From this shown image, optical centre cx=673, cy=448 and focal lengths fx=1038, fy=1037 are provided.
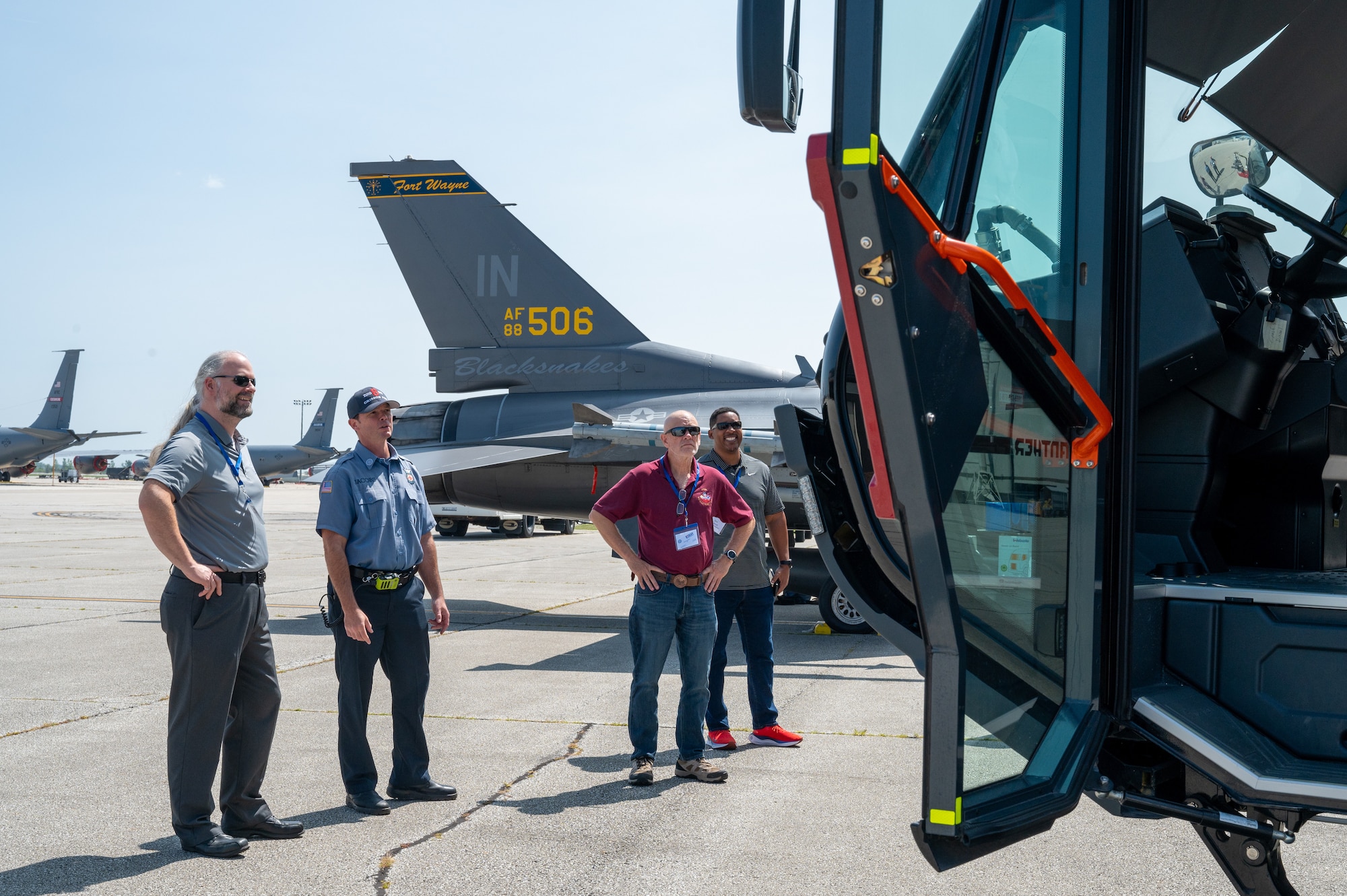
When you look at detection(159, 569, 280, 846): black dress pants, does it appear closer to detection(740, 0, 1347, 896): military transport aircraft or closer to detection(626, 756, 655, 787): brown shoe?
detection(626, 756, 655, 787): brown shoe

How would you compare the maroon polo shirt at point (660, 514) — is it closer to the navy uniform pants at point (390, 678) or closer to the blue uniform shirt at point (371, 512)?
the blue uniform shirt at point (371, 512)

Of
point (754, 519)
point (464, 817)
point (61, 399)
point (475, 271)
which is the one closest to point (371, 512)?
point (464, 817)

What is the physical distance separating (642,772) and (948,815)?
2.90 metres

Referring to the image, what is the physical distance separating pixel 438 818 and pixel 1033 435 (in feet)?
10.2

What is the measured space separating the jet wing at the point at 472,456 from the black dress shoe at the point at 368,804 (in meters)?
6.91

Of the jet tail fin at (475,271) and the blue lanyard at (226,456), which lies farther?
the jet tail fin at (475,271)

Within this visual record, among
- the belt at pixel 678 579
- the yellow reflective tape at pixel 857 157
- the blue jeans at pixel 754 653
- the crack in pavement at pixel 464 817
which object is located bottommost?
the crack in pavement at pixel 464 817

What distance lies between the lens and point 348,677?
4.57m

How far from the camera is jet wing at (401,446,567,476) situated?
445 inches

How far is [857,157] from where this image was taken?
6.79 feet

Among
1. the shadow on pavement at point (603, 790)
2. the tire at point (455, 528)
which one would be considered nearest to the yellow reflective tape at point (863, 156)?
the shadow on pavement at point (603, 790)

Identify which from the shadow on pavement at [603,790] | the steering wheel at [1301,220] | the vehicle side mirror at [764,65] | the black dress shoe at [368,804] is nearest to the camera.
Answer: the vehicle side mirror at [764,65]

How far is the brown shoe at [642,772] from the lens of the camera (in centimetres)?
486

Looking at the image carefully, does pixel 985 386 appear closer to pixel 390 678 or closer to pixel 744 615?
pixel 390 678
